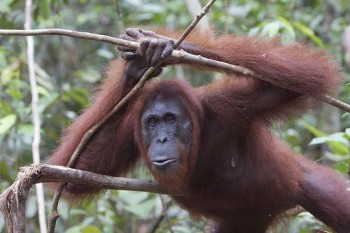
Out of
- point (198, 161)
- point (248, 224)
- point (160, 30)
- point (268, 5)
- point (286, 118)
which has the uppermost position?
point (268, 5)

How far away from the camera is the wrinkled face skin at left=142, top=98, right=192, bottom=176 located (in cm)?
330

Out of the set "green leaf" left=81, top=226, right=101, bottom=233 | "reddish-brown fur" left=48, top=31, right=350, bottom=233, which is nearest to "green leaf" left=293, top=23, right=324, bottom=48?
"reddish-brown fur" left=48, top=31, right=350, bottom=233

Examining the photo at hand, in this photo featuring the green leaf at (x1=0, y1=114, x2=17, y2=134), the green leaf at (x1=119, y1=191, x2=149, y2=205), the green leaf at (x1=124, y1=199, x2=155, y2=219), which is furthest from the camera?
the green leaf at (x1=119, y1=191, x2=149, y2=205)

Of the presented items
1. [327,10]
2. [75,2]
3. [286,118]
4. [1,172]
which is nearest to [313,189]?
[286,118]

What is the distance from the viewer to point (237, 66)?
119 inches

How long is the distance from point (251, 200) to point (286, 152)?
1.25 ft

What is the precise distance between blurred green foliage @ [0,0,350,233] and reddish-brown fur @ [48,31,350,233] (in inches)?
11.6

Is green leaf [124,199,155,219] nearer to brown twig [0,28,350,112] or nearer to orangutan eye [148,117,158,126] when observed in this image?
orangutan eye [148,117,158,126]

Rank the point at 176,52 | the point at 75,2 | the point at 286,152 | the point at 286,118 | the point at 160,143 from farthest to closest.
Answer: the point at 75,2 → the point at 286,152 → the point at 286,118 → the point at 160,143 → the point at 176,52

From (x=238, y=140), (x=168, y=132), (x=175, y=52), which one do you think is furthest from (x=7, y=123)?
(x=175, y=52)

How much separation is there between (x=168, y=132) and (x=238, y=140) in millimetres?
490

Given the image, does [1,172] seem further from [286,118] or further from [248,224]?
[286,118]

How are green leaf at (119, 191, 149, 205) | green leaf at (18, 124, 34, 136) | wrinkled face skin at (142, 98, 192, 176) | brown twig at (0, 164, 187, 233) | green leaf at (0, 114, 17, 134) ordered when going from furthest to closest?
green leaf at (119, 191, 149, 205) < green leaf at (18, 124, 34, 136) < green leaf at (0, 114, 17, 134) < wrinkled face skin at (142, 98, 192, 176) < brown twig at (0, 164, 187, 233)

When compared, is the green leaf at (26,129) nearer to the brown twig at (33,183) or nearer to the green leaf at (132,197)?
the green leaf at (132,197)
